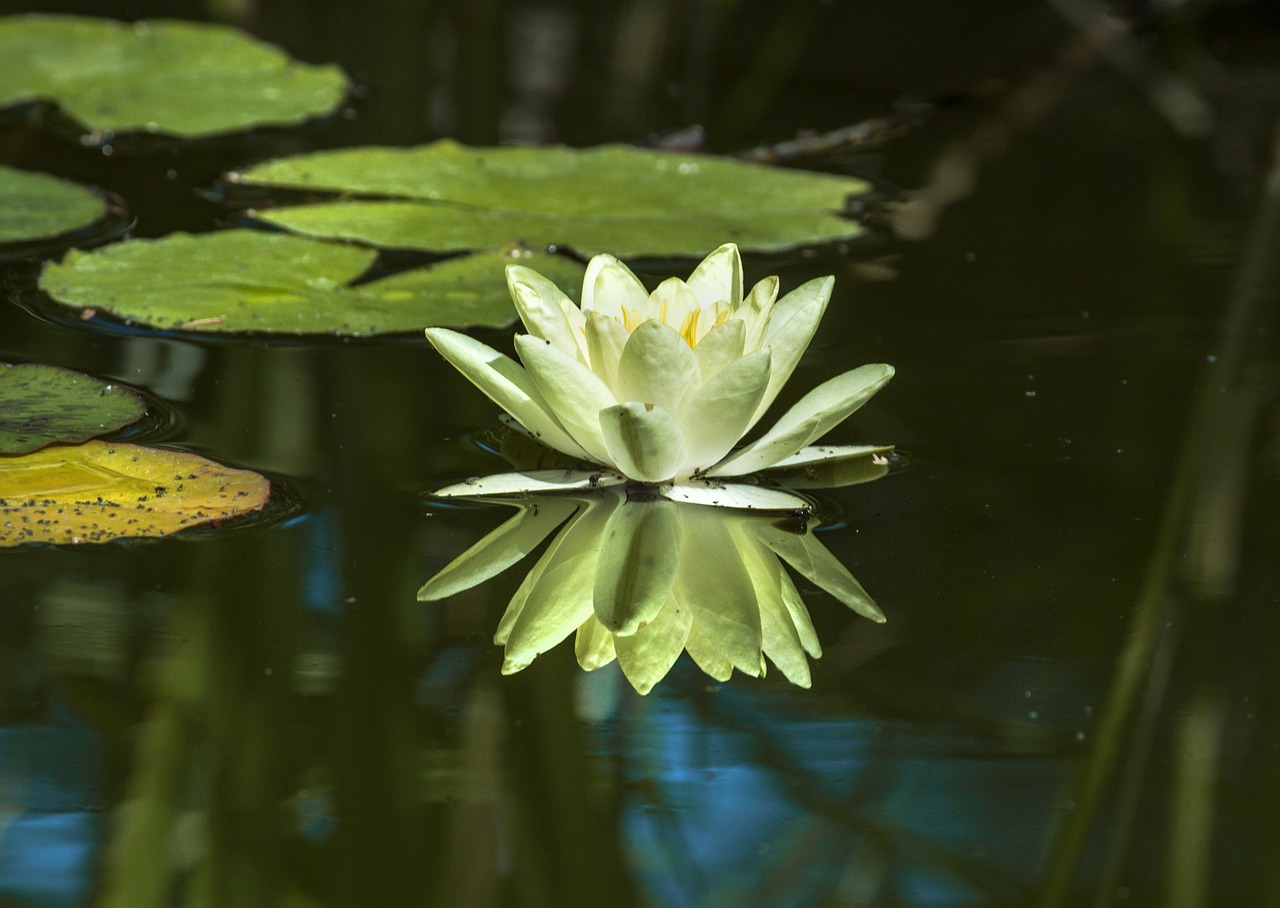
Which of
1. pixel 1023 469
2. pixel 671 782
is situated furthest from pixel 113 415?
pixel 1023 469

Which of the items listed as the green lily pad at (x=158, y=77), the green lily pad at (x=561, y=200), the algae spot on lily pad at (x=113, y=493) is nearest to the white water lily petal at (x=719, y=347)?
the algae spot on lily pad at (x=113, y=493)

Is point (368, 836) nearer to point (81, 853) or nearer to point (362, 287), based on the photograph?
point (81, 853)

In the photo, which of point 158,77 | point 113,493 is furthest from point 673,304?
point 158,77

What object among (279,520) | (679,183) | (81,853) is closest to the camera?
(81,853)

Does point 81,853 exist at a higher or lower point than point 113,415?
lower

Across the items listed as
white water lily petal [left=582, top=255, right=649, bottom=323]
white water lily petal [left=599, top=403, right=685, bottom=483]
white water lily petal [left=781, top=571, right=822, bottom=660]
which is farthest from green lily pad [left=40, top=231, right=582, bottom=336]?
white water lily petal [left=781, top=571, right=822, bottom=660]

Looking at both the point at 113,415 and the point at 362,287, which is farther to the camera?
the point at 362,287

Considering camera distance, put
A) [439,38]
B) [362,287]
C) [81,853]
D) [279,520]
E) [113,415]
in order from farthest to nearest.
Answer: [439,38] < [362,287] < [113,415] < [279,520] < [81,853]

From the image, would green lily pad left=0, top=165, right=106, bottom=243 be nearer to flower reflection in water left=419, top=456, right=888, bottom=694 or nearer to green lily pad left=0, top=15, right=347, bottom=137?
green lily pad left=0, top=15, right=347, bottom=137
